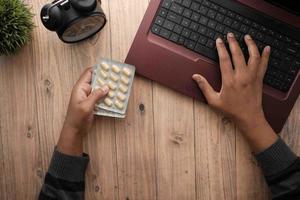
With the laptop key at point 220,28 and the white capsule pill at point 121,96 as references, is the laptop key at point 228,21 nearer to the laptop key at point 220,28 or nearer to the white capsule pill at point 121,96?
the laptop key at point 220,28

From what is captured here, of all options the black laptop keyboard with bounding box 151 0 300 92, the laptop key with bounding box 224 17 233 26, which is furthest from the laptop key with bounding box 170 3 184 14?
the laptop key with bounding box 224 17 233 26

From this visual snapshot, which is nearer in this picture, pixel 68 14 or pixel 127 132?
pixel 68 14

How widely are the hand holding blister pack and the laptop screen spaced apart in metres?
0.35

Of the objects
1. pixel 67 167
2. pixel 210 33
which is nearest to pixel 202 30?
pixel 210 33

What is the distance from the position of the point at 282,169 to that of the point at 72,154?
473 mm

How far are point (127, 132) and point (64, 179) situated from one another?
179 millimetres

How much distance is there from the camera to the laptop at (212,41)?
2.92ft

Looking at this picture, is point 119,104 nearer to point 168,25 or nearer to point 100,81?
point 100,81

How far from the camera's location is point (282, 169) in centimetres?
89

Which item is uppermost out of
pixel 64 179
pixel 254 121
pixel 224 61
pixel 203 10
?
pixel 203 10

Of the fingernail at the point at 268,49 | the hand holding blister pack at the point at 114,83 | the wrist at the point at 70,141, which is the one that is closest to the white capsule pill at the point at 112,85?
the hand holding blister pack at the point at 114,83

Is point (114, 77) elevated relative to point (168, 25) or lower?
lower

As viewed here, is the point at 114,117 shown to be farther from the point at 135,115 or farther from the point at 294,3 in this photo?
the point at 294,3

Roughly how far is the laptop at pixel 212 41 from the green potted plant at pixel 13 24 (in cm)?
24
